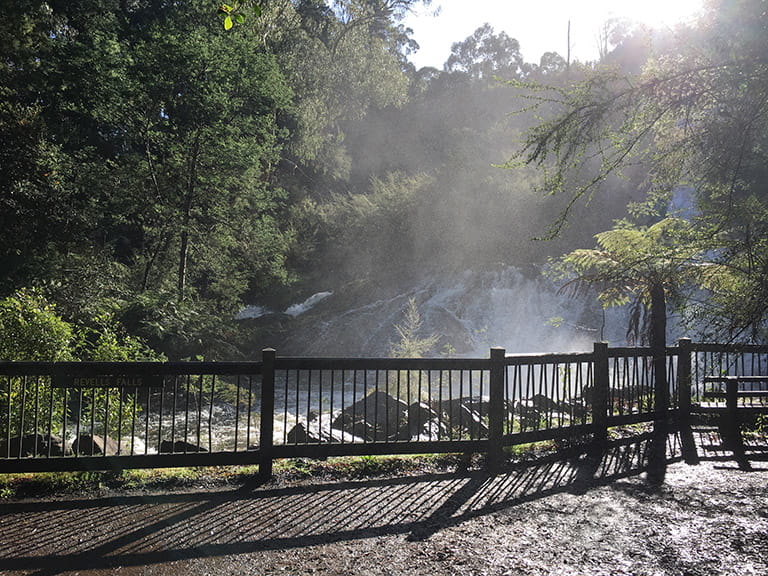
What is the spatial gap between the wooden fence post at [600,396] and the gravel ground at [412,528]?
4.91 feet

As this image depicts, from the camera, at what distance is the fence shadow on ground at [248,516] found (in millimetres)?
4059

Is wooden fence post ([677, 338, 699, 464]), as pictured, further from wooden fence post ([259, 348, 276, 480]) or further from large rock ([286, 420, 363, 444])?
wooden fence post ([259, 348, 276, 480])

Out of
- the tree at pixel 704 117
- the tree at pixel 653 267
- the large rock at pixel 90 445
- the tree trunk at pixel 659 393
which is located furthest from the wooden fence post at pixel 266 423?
the tree at pixel 653 267

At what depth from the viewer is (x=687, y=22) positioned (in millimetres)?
7637

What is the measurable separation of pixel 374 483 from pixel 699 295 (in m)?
22.4

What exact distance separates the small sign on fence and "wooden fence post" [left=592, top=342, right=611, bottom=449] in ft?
17.6

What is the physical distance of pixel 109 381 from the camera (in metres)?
5.63

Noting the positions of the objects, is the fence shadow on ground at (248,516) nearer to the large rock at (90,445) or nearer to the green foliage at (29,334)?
the large rock at (90,445)

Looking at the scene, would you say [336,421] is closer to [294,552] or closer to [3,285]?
[294,552]

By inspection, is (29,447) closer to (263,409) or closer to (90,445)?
(90,445)

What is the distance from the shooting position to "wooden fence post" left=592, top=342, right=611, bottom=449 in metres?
7.52

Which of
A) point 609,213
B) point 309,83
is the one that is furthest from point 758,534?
point 609,213

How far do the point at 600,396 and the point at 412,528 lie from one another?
403 centimetres

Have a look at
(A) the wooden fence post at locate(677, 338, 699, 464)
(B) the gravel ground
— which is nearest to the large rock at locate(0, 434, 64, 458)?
(B) the gravel ground
